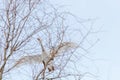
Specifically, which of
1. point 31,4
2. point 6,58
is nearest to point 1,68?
point 6,58

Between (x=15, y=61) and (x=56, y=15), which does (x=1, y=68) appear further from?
(x=56, y=15)

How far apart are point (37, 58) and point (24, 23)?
1.57 feet

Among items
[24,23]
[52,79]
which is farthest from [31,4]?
[52,79]

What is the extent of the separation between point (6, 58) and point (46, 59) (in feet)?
1.69

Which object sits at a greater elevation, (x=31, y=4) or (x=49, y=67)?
(x=31, y=4)

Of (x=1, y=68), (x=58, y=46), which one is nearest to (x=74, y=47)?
(x=58, y=46)

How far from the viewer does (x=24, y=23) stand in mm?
12250

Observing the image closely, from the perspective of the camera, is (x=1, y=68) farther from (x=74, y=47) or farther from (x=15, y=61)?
(x=74, y=47)

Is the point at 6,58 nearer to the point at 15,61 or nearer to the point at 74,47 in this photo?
the point at 15,61

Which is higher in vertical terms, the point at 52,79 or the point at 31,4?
the point at 31,4

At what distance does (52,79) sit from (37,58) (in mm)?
330

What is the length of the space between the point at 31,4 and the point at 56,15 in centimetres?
35

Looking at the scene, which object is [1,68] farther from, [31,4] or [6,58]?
[31,4]

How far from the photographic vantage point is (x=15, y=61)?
12.2m
